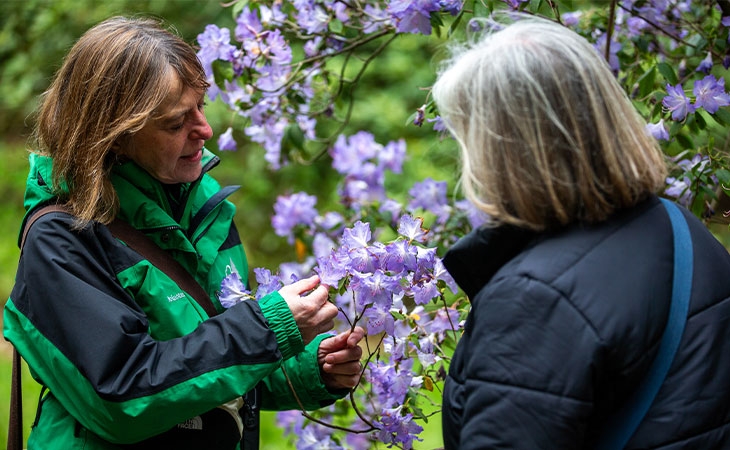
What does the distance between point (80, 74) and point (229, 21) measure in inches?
180

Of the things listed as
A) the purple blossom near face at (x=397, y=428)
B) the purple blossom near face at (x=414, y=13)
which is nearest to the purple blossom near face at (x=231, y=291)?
the purple blossom near face at (x=397, y=428)

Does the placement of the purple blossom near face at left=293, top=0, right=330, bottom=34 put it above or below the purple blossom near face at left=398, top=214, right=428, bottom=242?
above

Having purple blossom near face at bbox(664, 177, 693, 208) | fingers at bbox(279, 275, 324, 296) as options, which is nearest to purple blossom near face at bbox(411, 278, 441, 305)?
fingers at bbox(279, 275, 324, 296)

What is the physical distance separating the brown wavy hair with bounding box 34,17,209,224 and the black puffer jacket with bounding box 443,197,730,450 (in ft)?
2.76

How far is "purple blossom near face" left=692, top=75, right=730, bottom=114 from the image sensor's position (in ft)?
6.95

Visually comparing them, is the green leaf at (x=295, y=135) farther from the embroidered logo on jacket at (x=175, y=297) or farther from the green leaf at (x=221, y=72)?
the embroidered logo on jacket at (x=175, y=297)

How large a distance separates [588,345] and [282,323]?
2.22 ft

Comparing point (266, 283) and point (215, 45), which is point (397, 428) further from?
point (215, 45)

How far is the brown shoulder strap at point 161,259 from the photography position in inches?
72.4

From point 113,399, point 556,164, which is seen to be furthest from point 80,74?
point 556,164

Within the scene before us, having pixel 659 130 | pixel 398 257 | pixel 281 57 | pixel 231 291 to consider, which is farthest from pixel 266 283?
pixel 659 130

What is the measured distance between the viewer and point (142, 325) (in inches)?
66.5

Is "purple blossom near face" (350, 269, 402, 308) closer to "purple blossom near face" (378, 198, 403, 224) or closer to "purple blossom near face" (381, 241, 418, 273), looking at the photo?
"purple blossom near face" (381, 241, 418, 273)

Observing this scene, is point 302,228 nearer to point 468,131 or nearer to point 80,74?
point 80,74
